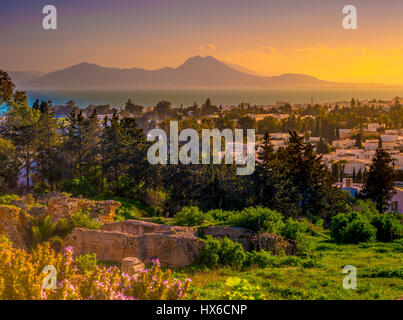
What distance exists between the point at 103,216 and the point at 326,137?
69503mm

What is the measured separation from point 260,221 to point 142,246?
9.35 ft

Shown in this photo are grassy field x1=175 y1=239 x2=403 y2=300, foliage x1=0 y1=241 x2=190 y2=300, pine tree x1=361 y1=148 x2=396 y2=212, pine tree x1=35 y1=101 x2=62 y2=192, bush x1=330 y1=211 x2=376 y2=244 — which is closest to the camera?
foliage x1=0 y1=241 x2=190 y2=300

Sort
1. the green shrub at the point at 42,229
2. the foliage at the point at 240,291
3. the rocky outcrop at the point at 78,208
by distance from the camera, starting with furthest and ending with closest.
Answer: the rocky outcrop at the point at 78,208, the green shrub at the point at 42,229, the foliage at the point at 240,291

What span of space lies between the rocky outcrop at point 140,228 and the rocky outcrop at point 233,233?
36 cm

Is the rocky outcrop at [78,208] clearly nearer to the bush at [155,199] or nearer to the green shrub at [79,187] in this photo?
the bush at [155,199]

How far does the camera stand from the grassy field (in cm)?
596

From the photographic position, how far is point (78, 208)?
10508 millimetres

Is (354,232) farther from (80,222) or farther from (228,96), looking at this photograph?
(228,96)

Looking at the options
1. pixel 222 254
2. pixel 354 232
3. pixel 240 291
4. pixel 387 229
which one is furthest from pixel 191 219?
pixel 240 291

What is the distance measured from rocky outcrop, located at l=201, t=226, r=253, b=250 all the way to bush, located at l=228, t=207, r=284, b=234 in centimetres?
39

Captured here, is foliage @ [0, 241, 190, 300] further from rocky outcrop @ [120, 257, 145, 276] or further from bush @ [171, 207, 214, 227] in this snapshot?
bush @ [171, 207, 214, 227]

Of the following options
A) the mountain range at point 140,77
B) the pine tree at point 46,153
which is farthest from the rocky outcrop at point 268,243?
the pine tree at point 46,153

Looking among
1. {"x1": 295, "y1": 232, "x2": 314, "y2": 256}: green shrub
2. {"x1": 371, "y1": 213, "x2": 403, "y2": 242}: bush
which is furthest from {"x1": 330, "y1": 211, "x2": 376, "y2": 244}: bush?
{"x1": 295, "y1": 232, "x2": 314, "y2": 256}: green shrub

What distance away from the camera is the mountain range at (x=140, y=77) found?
19.0 m
